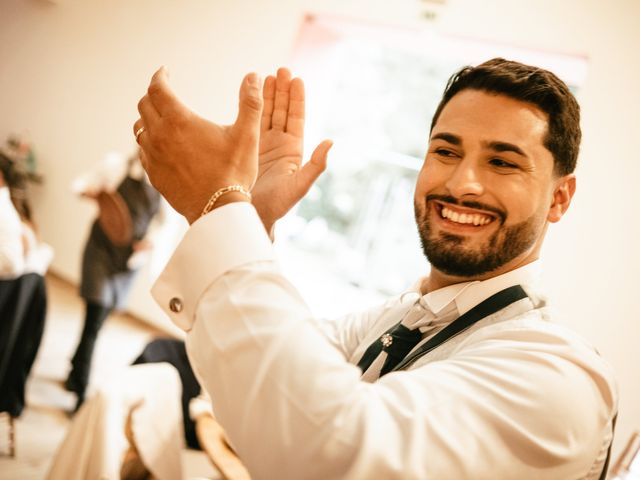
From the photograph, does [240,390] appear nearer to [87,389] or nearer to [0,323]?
[0,323]

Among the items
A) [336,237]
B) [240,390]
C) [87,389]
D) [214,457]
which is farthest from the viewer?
[336,237]

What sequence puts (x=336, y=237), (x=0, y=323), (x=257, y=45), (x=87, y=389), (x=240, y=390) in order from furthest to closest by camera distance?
(x=336, y=237)
(x=87, y=389)
(x=257, y=45)
(x=0, y=323)
(x=240, y=390)

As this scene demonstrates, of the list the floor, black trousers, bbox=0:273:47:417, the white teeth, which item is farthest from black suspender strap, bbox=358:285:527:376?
black trousers, bbox=0:273:47:417

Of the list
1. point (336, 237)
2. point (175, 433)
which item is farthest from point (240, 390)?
point (336, 237)

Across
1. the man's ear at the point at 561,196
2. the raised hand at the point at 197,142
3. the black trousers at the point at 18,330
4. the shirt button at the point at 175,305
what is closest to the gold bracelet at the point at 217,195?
the raised hand at the point at 197,142

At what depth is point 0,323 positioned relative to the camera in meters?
1.65

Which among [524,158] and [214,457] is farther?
[214,457]

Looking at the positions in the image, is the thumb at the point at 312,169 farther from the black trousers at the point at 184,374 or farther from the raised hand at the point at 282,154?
the black trousers at the point at 184,374

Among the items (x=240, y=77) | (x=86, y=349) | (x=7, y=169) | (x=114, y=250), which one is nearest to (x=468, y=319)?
(x=7, y=169)

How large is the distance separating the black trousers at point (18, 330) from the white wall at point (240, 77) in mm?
185

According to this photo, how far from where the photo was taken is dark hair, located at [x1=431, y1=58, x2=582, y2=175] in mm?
891

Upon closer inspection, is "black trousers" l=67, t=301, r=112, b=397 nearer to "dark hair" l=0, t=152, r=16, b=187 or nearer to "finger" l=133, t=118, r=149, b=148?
"dark hair" l=0, t=152, r=16, b=187

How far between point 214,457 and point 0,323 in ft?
2.88

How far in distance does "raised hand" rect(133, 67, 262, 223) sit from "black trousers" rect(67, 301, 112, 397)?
250 cm
